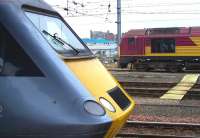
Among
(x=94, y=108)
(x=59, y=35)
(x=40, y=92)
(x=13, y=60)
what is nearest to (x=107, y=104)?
(x=94, y=108)

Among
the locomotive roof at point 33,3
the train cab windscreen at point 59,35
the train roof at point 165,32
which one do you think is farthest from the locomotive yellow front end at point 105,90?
the train roof at point 165,32

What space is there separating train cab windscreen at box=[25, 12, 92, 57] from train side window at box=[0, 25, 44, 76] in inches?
14.9

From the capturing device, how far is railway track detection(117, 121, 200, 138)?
851cm

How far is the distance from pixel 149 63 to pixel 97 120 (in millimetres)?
29073

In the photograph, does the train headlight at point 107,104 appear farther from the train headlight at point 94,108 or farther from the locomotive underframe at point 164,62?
the locomotive underframe at point 164,62

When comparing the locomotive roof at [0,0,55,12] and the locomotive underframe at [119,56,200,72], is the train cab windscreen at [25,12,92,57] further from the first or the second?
the locomotive underframe at [119,56,200,72]

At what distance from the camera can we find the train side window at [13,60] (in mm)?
4124

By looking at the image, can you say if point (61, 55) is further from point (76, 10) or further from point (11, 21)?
point (76, 10)

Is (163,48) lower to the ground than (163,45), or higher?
lower

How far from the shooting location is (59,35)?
5.16 metres

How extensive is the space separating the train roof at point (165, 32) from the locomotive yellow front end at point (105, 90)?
88.8 feet

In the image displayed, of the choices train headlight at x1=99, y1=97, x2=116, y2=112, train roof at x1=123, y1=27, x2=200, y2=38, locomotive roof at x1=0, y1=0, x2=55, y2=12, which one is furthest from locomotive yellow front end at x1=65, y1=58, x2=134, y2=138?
train roof at x1=123, y1=27, x2=200, y2=38

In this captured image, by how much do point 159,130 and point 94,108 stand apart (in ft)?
16.9

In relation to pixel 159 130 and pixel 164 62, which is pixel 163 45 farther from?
pixel 159 130
